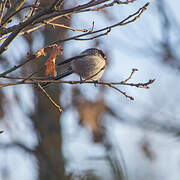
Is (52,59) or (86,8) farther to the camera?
(52,59)

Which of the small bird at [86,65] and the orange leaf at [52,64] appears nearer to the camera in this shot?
the orange leaf at [52,64]

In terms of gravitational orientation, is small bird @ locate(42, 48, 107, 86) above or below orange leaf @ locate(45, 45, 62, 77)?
above

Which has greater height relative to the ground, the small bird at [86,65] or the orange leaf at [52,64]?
the small bird at [86,65]

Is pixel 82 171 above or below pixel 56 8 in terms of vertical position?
below

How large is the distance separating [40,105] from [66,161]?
1.17m

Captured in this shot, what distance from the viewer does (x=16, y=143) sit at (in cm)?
584

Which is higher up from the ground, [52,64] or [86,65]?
[86,65]

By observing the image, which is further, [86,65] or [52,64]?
[86,65]

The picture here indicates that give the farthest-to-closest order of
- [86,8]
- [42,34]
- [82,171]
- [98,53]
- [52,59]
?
[42,34] → [98,53] → [82,171] → [52,59] → [86,8]

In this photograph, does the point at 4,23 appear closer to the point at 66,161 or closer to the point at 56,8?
the point at 56,8

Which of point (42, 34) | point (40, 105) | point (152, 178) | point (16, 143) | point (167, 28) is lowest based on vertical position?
point (152, 178)

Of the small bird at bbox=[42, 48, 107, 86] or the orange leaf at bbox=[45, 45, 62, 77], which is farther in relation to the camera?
the small bird at bbox=[42, 48, 107, 86]

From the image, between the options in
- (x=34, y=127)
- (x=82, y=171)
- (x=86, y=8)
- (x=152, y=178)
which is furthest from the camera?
(x=152, y=178)

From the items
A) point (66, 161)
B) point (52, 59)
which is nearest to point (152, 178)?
point (66, 161)
